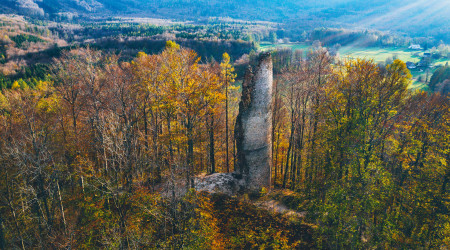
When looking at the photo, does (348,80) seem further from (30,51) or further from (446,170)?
(30,51)

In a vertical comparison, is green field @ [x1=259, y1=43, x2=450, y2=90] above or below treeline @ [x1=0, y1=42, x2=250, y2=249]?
above

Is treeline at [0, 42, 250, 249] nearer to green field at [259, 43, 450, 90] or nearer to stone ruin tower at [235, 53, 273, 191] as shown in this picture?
stone ruin tower at [235, 53, 273, 191]

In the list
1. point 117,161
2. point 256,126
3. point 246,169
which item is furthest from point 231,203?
point 117,161

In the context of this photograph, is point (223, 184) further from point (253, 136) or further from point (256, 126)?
point (256, 126)

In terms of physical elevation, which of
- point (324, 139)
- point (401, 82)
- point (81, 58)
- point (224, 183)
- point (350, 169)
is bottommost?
point (224, 183)

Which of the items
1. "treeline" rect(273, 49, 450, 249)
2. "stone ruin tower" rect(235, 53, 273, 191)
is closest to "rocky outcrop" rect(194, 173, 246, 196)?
"stone ruin tower" rect(235, 53, 273, 191)

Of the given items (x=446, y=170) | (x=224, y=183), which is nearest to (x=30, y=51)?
(x=224, y=183)

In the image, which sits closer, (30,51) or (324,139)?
(324,139)
